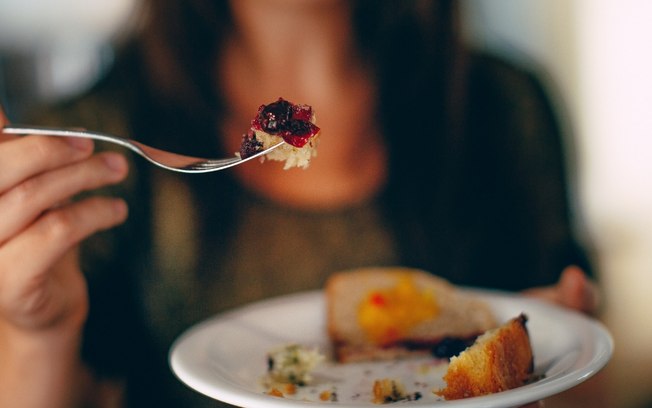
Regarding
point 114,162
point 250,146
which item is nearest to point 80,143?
point 114,162

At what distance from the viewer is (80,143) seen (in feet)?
2.65

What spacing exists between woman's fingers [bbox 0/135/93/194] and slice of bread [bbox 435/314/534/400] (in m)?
0.55

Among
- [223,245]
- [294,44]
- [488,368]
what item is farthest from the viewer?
[294,44]

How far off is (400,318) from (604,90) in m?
2.52

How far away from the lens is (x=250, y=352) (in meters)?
0.87

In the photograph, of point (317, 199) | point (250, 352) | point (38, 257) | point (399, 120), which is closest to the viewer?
point (38, 257)

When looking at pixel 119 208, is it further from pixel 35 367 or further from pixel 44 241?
pixel 35 367

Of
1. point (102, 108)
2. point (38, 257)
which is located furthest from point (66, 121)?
point (38, 257)

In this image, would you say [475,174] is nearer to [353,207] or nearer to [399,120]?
[399,120]

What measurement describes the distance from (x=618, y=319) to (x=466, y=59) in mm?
1857

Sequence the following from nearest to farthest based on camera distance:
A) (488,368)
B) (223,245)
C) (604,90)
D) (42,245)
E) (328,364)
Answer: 1. (488,368)
2. (42,245)
3. (328,364)
4. (223,245)
5. (604,90)

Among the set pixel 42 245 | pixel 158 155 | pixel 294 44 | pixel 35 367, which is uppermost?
pixel 294 44

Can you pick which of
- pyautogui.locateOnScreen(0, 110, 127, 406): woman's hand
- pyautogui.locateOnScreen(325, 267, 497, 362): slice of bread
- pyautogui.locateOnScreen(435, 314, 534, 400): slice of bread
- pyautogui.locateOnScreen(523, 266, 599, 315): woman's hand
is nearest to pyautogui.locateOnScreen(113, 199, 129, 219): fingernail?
pyautogui.locateOnScreen(0, 110, 127, 406): woman's hand

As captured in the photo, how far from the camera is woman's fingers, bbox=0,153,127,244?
0.72 metres
